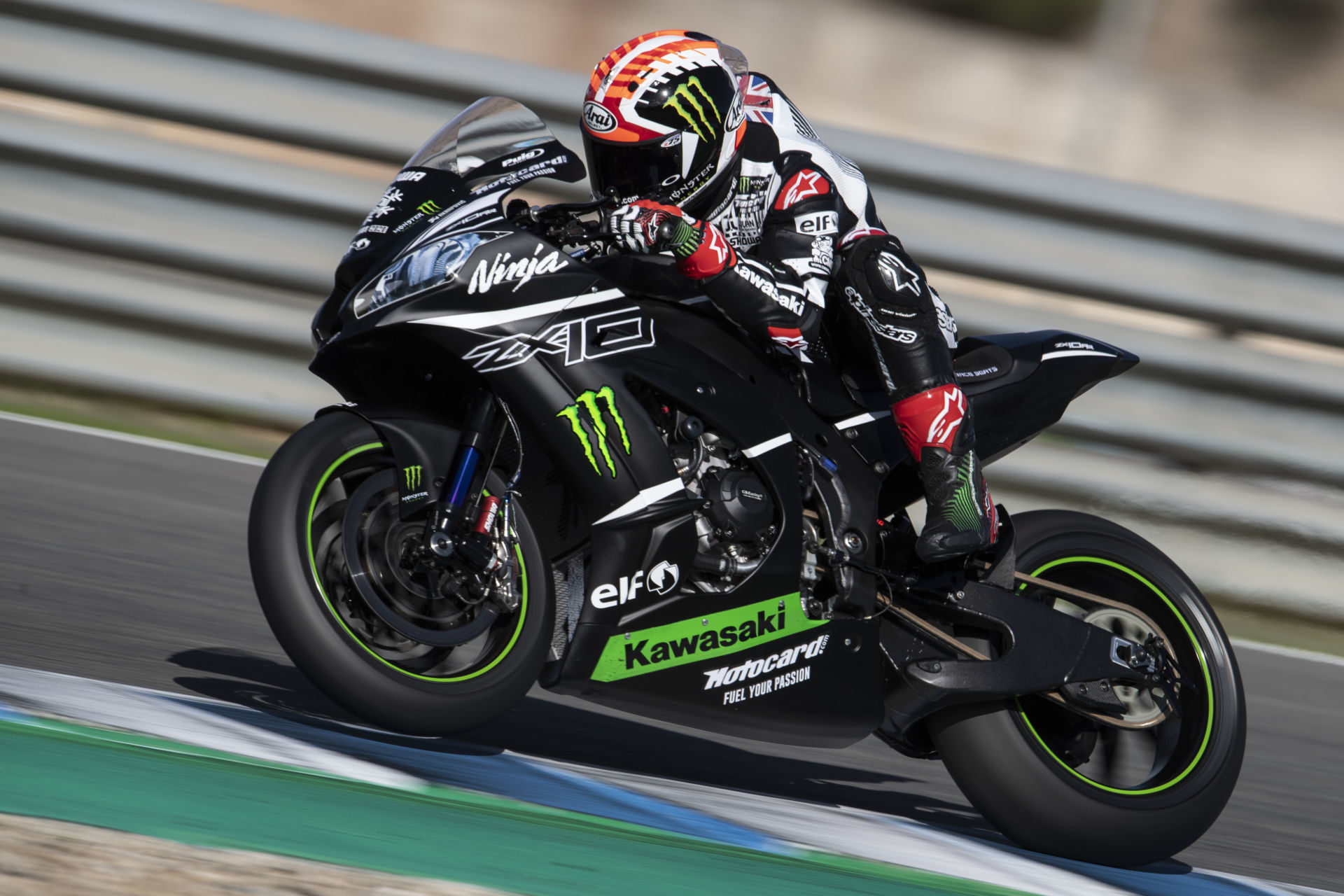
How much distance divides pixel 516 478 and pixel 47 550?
1.93 metres

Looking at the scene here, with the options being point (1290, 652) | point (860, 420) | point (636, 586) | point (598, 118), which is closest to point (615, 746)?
point (636, 586)

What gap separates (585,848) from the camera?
8.70 feet

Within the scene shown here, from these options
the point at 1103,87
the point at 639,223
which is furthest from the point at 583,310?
the point at 1103,87

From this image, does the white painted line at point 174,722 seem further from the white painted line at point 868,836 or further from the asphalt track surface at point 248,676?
the white painted line at point 868,836

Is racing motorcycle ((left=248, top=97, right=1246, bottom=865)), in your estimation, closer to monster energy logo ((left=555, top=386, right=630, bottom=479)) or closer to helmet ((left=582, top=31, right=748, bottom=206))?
monster energy logo ((left=555, top=386, right=630, bottom=479))

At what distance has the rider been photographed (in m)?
3.23

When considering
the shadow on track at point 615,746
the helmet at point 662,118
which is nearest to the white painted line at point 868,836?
the shadow on track at point 615,746

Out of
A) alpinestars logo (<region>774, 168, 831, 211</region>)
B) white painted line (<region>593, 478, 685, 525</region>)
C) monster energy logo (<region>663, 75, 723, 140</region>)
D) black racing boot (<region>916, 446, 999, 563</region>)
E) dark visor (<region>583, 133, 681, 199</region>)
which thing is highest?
monster energy logo (<region>663, 75, 723, 140</region>)

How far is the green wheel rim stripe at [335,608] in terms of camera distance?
9.78 ft

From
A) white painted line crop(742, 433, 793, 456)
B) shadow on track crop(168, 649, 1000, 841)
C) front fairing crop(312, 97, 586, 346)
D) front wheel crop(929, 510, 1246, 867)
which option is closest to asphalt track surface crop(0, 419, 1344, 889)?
shadow on track crop(168, 649, 1000, 841)

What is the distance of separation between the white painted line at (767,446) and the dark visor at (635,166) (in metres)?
0.58

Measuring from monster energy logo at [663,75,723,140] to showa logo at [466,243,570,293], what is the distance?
15.2 inches

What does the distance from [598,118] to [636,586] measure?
966mm

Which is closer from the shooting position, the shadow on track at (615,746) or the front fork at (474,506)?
the front fork at (474,506)
